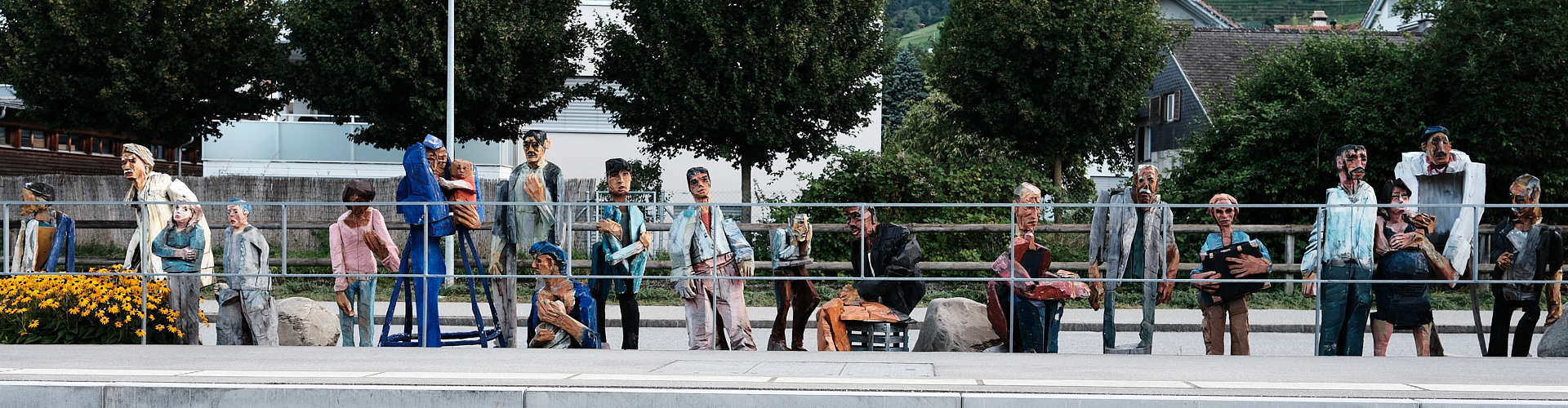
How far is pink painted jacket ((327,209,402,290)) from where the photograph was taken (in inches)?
350

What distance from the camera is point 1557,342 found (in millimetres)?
8117

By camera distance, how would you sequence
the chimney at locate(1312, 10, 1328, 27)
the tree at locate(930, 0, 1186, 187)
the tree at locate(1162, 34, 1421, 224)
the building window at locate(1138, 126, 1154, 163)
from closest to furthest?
the tree at locate(1162, 34, 1421, 224) → the tree at locate(930, 0, 1186, 187) → the building window at locate(1138, 126, 1154, 163) → the chimney at locate(1312, 10, 1328, 27)

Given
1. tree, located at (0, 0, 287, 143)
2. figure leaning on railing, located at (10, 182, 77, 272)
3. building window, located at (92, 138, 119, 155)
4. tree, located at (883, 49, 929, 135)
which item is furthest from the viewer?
tree, located at (883, 49, 929, 135)

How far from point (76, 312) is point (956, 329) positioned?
5919 millimetres

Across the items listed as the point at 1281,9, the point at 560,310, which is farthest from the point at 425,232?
the point at 1281,9

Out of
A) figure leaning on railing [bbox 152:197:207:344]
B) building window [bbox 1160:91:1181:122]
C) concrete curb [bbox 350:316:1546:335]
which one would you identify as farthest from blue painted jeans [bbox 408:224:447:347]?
building window [bbox 1160:91:1181:122]

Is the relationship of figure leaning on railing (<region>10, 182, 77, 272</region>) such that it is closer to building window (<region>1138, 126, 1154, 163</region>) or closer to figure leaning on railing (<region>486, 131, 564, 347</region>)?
figure leaning on railing (<region>486, 131, 564, 347</region>)

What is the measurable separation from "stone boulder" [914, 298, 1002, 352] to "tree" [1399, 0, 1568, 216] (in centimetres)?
1094

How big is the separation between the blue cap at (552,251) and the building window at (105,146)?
111 ft

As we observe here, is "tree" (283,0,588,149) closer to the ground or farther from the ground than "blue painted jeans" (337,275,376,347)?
farther from the ground

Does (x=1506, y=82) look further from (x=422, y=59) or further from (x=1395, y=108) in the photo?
(x=422, y=59)

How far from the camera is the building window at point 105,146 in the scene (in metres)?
37.5

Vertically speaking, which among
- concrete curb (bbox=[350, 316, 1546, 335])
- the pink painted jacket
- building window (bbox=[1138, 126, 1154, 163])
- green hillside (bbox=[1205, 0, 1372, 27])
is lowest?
concrete curb (bbox=[350, 316, 1546, 335])

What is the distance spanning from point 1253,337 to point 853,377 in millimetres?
7026
